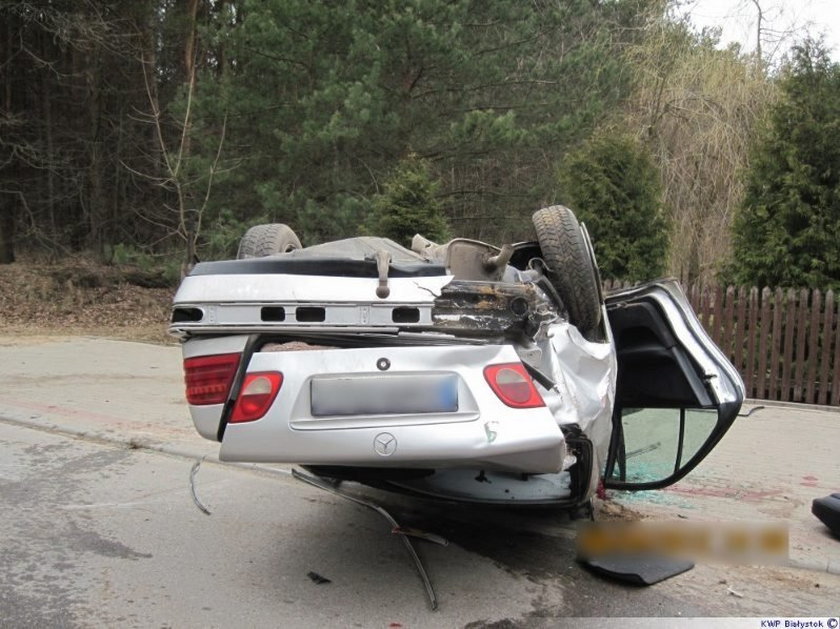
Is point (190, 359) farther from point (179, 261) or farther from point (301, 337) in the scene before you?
point (179, 261)

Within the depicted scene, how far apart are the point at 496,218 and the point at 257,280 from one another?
14.8 m

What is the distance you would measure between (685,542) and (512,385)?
6.25 ft

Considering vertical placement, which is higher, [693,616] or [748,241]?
[748,241]

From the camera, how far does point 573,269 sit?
409 cm

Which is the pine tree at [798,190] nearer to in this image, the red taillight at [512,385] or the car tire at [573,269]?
the car tire at [573,269]

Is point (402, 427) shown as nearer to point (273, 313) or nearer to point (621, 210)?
point (273, 313)

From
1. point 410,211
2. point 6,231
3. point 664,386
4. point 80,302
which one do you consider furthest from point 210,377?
point 6,231

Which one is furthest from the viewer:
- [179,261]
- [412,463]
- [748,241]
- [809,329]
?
[179,261]

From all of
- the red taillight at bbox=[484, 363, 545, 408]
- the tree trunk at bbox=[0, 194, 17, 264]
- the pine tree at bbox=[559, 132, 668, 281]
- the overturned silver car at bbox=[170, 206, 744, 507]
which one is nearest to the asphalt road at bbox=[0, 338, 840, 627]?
the overturned silver car at bbox=[170, 206, 744, 507]

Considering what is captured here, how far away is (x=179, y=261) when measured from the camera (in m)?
17.4

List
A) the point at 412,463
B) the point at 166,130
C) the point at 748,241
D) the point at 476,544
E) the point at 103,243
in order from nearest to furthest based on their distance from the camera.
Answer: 1. the point at 412,463
2. the point at 476,544
3. the point at 748,241
4. the point at 166,130
5. the point at 103,243

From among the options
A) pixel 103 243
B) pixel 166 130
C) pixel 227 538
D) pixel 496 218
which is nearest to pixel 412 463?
pixel 227 538

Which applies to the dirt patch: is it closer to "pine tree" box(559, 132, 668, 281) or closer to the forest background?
the forest background

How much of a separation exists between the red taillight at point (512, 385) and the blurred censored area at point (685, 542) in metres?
1.54
